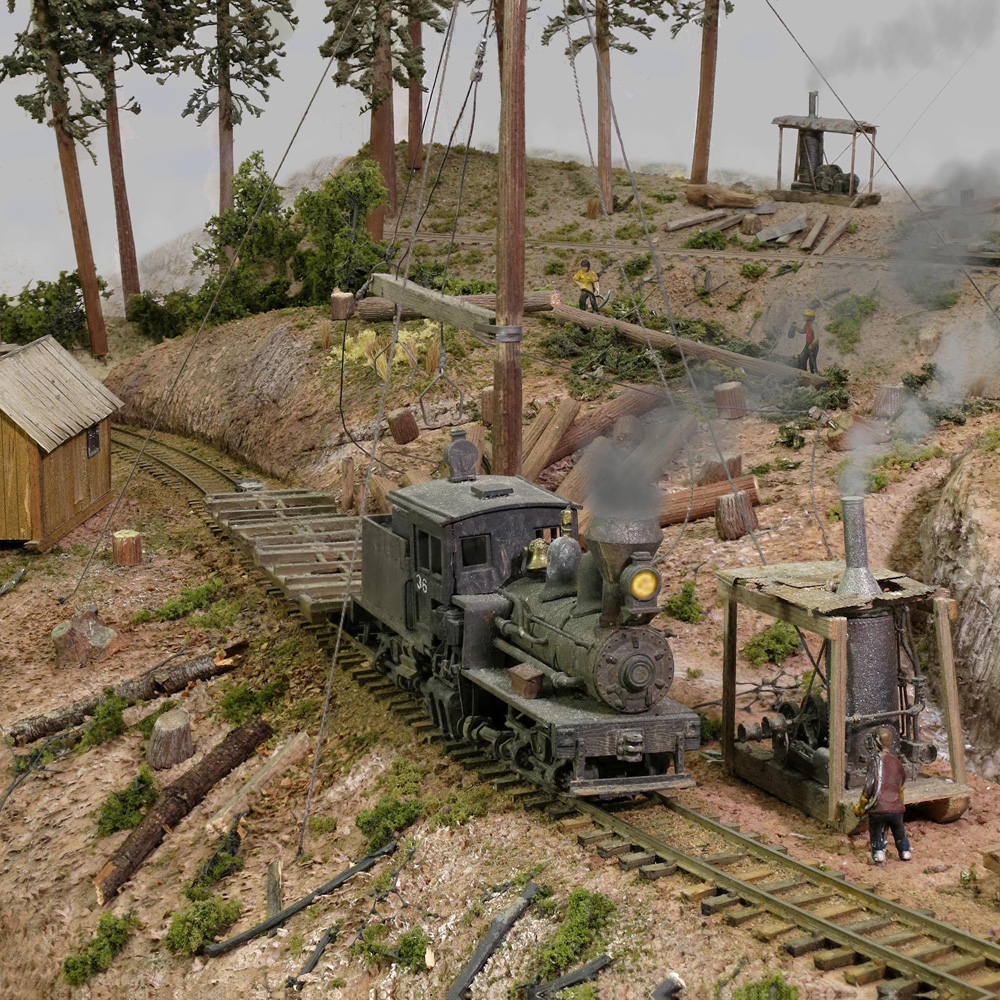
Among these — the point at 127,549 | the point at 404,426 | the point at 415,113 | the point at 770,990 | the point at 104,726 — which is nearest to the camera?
the point at 770,990

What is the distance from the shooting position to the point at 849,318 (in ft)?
83.6

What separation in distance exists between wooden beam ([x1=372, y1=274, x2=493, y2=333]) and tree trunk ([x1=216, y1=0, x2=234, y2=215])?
1504cm

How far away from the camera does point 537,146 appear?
4250cm

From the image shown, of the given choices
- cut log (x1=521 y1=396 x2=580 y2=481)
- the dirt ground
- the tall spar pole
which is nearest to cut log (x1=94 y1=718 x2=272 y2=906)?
the dirt ground

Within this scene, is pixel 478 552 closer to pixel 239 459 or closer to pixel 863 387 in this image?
pixel 863 387

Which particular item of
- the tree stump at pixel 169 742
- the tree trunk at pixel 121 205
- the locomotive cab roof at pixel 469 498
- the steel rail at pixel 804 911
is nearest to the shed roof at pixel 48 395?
the tree stump at pixel 169 742

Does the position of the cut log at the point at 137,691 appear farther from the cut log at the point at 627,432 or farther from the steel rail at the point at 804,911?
the cut log at the point at 627,432

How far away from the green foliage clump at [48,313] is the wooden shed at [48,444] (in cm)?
1073

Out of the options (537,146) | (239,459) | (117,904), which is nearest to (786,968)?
(117,904)

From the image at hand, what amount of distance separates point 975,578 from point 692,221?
20869mm

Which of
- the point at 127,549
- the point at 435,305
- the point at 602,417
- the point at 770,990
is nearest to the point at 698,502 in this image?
the point at 602,417

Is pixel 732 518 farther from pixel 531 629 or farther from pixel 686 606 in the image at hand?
pixel 531 629

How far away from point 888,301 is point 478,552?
15.7m

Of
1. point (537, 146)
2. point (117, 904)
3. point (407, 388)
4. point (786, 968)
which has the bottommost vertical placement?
point (117, 904)
